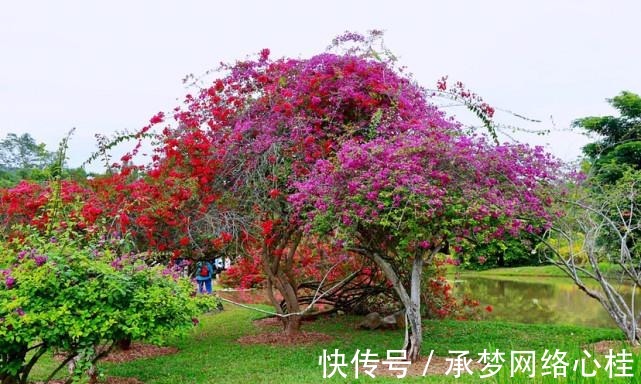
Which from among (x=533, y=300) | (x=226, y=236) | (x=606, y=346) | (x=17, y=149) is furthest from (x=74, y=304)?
(x=17, y=149)

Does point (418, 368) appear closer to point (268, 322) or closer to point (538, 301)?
point (268, 322)

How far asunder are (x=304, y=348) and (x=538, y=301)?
10494 mm

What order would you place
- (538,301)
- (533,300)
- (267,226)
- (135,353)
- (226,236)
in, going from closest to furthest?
(226,236) → (267,226) → (135,353) → (538,301) → (533,300)

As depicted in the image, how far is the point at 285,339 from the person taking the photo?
8.27 m

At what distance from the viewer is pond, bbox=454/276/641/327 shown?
1271 cm

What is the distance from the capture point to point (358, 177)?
6.00 metres

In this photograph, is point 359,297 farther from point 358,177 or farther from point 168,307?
point 168,307

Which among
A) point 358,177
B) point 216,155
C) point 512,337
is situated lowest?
point 512,337

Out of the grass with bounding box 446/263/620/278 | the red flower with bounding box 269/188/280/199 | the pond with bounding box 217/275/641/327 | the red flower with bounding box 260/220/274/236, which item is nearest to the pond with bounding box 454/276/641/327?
the pond with bounding box 217/275/641/327

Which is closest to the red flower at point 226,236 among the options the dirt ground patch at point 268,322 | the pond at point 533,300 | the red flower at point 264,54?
the red flower at point 264,54

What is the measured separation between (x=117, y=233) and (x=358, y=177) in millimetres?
3179

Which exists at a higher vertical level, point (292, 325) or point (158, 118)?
point (158, 118)

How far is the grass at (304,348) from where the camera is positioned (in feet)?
19.8

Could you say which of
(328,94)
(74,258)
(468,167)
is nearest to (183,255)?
(328,94)
